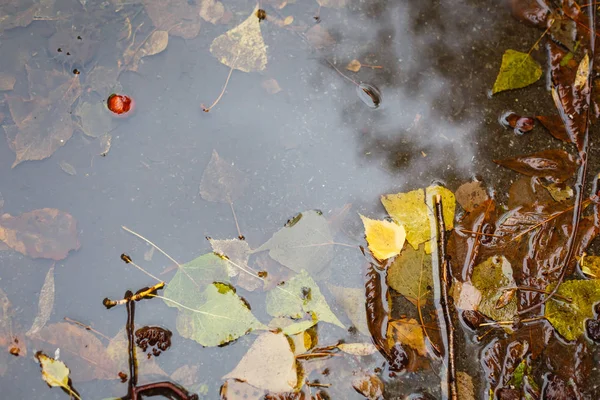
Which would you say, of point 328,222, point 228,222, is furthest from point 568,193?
point 228,222

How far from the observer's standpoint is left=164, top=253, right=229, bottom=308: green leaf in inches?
81.5

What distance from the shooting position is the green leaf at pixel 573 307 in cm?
217

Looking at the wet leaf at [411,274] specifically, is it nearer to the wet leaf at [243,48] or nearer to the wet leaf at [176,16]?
the wet leaf at [243,48]

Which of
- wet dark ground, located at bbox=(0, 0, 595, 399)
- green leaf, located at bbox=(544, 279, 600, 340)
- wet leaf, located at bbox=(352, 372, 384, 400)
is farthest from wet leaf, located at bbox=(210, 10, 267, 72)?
green leaf, located at bbox=(544, 279, 600, 340)

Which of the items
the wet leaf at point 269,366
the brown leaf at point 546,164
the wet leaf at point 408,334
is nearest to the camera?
the wet leaf at point 269,366

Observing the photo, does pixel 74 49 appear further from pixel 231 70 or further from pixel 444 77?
pixel 444 77

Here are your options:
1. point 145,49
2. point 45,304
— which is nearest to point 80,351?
point 45,304

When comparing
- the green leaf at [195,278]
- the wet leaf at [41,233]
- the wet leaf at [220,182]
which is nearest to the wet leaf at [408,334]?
the green leaf at [195,278]

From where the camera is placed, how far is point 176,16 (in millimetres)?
2238

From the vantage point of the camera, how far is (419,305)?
2.15 meters

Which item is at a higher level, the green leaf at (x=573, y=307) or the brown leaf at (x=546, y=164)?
the brown leaf at (x=546, y=164)

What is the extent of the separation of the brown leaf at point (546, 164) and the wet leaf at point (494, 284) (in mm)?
449

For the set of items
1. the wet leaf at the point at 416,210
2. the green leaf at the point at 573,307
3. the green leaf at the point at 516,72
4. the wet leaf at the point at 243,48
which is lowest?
the green leaf at the point at 573,307

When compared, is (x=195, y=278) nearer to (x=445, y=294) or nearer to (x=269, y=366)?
(x=269, y=366)
